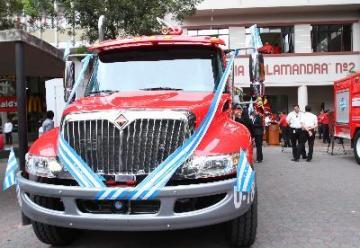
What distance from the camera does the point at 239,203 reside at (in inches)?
192

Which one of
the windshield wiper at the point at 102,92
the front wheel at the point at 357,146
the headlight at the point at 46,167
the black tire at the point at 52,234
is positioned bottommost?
the black tire at the point at 52,234

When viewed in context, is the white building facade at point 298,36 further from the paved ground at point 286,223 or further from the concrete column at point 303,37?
the paved ground at point 286,223

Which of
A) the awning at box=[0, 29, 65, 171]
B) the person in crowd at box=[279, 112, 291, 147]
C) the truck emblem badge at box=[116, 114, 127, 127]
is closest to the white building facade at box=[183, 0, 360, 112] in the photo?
the person in crowd at box=[279, 112, 291, 147]

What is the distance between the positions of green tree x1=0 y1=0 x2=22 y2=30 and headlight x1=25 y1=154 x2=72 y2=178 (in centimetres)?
1184

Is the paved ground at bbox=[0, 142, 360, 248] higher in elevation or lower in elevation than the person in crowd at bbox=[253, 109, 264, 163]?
lower

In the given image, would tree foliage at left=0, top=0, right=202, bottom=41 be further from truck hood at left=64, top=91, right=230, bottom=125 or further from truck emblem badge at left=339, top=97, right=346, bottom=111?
truck hood at left=64, top=91, right=230, bottom=125

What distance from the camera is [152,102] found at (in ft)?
17.9

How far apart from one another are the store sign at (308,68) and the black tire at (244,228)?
20.2 m

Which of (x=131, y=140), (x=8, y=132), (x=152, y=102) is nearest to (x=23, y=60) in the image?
(x=152, y=102)

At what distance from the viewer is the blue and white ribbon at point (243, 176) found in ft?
15.9

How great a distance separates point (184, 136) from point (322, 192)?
5077 millimetres

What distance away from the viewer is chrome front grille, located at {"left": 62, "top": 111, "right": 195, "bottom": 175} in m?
4.92

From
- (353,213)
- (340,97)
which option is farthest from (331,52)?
(353,213)

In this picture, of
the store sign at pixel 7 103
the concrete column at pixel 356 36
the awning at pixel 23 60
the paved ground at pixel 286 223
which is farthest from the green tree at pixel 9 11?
the concrete column at pixel 356 36
